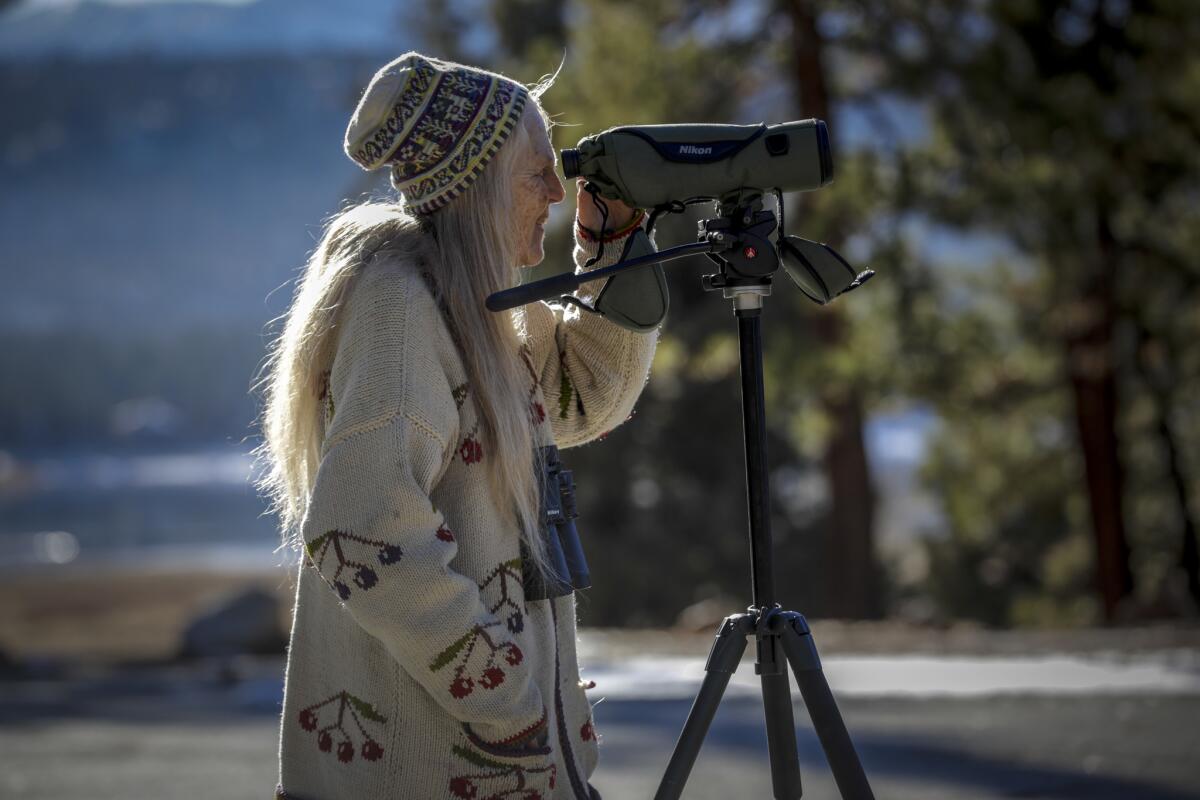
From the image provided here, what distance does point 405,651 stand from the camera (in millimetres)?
1868

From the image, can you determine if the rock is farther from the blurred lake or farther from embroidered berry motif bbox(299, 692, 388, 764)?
embroidered berry motif bbox(299, 692, 388, 764)

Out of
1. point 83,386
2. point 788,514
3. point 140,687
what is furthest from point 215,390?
point 140,687

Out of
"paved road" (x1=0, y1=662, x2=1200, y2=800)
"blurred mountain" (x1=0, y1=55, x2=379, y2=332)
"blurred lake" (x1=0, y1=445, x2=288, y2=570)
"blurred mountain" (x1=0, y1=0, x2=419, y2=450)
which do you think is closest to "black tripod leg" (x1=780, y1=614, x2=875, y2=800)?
"blurred lake" (x1=0, y1=445, x2=288, y2=570)

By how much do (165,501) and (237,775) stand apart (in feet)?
146

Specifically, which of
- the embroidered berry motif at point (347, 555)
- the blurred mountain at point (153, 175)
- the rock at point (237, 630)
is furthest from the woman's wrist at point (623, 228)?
the blurred mountain at point (153, 175)

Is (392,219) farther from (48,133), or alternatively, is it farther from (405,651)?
(48,133)

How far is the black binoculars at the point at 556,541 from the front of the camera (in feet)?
6.72

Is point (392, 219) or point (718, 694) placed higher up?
point (392, 219)

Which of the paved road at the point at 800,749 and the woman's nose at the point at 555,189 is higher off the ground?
the woman's nose at the point at 555,189

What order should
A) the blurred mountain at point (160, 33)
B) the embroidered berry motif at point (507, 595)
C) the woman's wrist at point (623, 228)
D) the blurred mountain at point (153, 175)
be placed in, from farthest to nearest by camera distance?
1. the blurred mountain at point (160, 33)
2. the blurred mountain at point (153, 175)
3. the woman's wrist at point (623, 228)
4. the embroidered berry motif at point (507, 595)

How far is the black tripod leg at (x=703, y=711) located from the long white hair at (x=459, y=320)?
0.33m

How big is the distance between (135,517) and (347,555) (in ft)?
131

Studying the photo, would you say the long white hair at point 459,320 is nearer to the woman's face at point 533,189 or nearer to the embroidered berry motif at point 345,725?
the woman's face at point 533,189

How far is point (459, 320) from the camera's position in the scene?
79.0 inches
